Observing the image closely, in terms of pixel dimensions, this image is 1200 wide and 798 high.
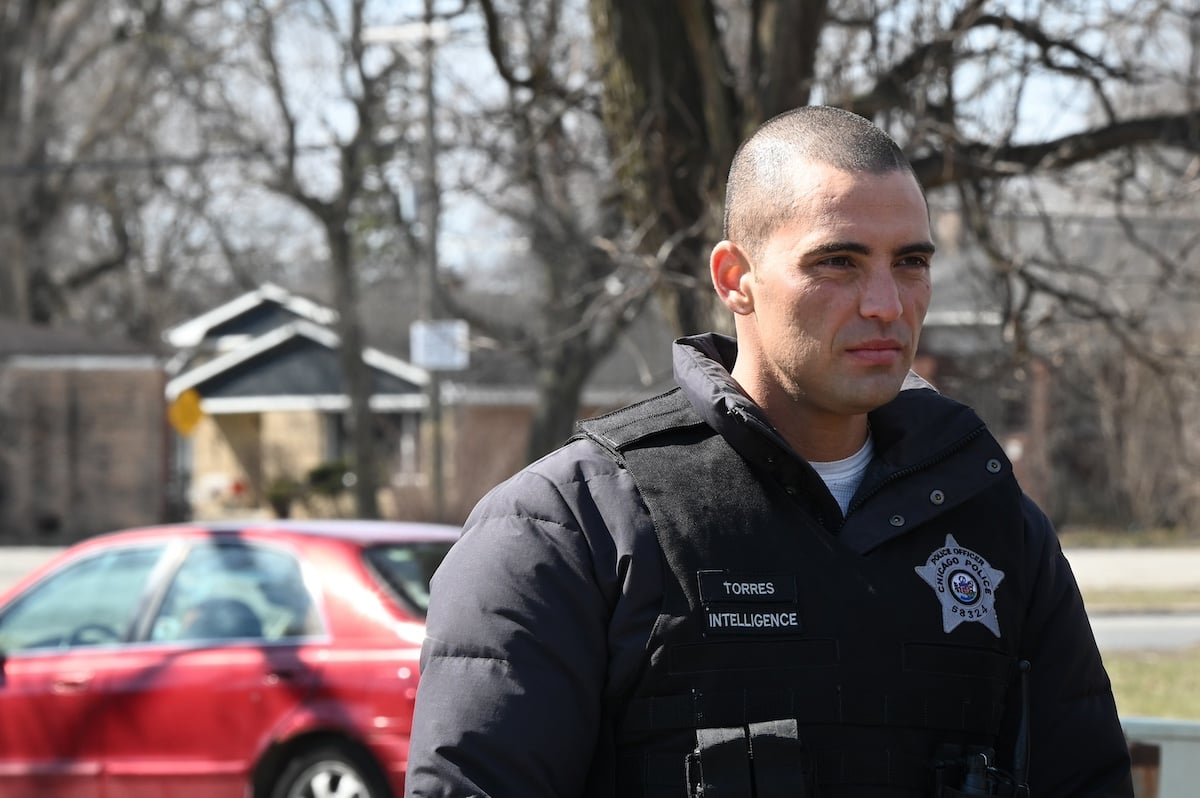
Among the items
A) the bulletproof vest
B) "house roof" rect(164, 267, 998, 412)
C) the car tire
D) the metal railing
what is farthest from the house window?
the bulletproof vest

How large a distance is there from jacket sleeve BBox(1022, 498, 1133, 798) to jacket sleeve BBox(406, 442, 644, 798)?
65cm

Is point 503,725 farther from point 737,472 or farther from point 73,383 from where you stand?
point 73,383

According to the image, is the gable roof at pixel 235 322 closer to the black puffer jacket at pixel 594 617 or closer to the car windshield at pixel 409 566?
the car windshield at pixel 409 566

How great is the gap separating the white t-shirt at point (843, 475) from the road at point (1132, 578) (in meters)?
12.7

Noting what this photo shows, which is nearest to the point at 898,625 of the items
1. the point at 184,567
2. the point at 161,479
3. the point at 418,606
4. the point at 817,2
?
the point at 418,606

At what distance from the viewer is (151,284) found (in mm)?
43562

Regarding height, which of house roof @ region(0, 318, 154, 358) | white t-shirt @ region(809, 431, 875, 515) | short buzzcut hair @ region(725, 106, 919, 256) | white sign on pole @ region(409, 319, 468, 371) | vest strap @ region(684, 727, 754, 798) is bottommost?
vest strap @ region(684, 727, 754, 798)

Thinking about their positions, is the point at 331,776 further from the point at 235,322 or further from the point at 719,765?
the point at 235,322

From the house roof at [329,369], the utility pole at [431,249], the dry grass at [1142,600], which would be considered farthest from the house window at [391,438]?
the dry grass at [1142,600]

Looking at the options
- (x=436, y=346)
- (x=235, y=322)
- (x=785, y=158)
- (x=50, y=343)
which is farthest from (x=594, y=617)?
(x=235, y=322)

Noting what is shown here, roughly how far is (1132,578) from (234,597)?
17.0m

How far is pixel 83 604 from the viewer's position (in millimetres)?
6734

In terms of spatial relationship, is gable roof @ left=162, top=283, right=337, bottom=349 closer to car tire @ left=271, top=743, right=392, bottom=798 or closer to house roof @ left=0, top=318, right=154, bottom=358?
house roof @ left=0, top=318, right=154, bottom=358

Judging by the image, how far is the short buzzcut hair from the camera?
7.36 ft
